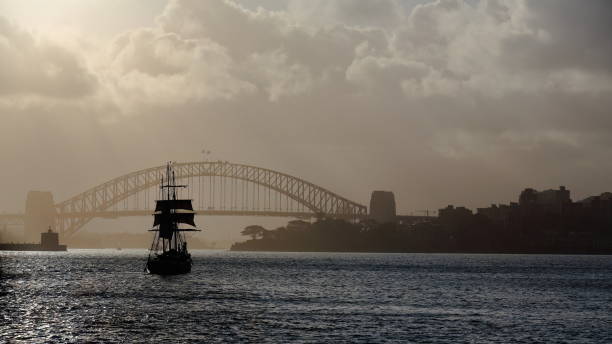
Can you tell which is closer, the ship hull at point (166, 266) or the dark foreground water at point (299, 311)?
the dark foreground water at point (299, 311)

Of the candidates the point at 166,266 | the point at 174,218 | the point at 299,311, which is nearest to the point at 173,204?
the point at 174,218

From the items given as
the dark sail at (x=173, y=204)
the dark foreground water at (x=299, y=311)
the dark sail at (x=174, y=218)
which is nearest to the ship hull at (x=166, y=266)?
the dark foreground water at (x=299, y=311)

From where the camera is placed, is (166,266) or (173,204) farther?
(173,204)

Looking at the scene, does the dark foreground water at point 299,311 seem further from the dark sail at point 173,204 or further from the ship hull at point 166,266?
the dark sail at point 173,204

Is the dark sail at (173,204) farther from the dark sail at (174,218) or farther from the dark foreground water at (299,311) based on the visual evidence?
the dark foreground water at (299,311)

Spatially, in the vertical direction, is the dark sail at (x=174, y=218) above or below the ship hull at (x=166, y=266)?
above

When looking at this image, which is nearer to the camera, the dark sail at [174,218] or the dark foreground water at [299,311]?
the dark foreground water at [299,311]

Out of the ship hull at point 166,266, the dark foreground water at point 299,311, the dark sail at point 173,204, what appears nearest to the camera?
the dark foreground water at point 299,311

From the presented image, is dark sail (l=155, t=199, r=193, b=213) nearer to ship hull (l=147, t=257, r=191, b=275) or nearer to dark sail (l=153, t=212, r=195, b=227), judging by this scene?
dark sail (l=153, t=212, r=195, b=227)

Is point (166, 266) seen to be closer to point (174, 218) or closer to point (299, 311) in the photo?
point (174, 218)

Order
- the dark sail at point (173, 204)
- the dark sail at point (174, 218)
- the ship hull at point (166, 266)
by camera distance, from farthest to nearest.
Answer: the dark sail at point (173, 204) < the dark sail at point (174, 218) < the ship hull at point (166, 266)

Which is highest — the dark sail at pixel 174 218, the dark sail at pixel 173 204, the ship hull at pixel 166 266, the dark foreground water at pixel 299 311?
the dark sail at pixel 173 204

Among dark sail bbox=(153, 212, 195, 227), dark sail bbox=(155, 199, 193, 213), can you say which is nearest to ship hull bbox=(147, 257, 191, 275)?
dark sail bbox=(153, 212, 195, 227)

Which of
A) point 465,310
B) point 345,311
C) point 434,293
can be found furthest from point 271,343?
point 434,293
